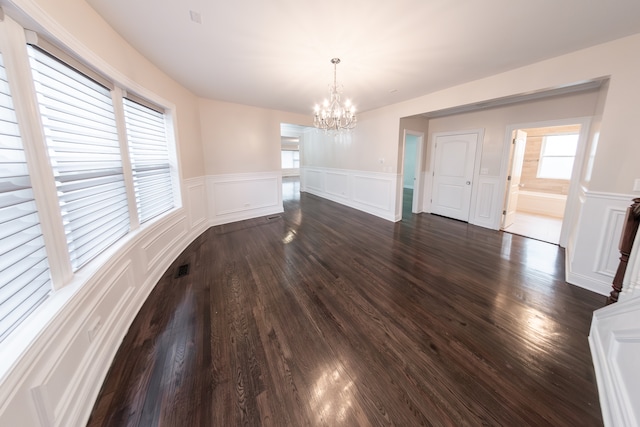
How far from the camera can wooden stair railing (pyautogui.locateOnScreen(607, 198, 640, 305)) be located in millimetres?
1793

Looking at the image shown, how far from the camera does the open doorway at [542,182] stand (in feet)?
14.6

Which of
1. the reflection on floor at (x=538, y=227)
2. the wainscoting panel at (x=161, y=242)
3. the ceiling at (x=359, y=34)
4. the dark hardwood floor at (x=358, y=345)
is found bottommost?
the dark hardwood floor at (x=358, y=345)

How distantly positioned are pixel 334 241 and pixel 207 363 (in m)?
2.59

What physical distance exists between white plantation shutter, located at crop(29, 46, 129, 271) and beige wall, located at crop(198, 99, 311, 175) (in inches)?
100.0

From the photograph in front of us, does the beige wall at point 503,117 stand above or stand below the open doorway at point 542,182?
above

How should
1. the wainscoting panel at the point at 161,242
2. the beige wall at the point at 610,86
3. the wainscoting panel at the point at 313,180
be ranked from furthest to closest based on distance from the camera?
1. the wainscoting panel at the point at 313,180
2. the wainscoting panel at the point at 161,242
3. the beige wall at the point at 610,86

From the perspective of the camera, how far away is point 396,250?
11.5ft

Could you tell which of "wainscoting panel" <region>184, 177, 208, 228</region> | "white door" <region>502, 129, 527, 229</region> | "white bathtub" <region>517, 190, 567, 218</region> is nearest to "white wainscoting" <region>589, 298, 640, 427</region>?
"white door" <region>502, 129, 527, 229</region>

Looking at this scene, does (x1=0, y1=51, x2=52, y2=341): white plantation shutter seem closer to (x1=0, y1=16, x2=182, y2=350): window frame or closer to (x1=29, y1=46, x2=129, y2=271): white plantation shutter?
(x1=0, y1=16, x2=182, y2=350): window frame

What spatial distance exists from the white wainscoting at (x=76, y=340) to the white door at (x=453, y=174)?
18.9ft

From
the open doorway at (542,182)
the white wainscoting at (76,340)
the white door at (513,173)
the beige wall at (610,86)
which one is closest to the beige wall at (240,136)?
the white wainscoting at (76,340)

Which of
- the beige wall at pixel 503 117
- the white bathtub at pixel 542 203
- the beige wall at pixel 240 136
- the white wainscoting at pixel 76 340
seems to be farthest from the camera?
the white bathtub at pixel 542 203

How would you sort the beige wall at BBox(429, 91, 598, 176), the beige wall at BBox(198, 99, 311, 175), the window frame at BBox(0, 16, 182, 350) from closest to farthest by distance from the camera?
1. the window frame at BBox(0, 16, 182, 350)
2. the beige wall at BBox(429, 91, 598, 176)
3. the beige wall at BBox(198, 99, 311, 175)

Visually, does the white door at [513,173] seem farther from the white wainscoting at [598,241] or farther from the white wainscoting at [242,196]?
the white wainscoting at [242,196]
